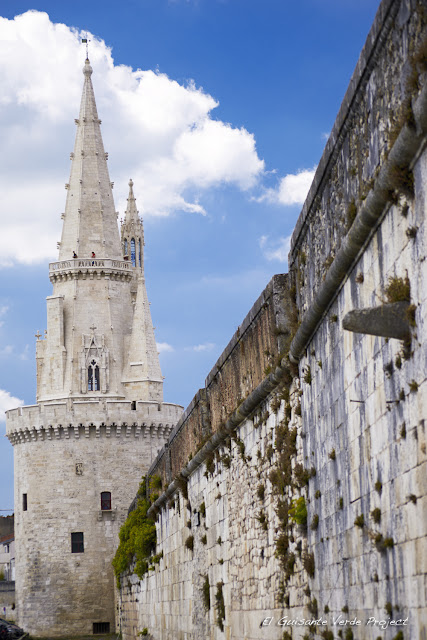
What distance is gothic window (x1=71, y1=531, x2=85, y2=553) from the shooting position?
43500mm

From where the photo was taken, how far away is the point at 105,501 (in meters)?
43.9

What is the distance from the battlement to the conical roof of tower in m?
7.32

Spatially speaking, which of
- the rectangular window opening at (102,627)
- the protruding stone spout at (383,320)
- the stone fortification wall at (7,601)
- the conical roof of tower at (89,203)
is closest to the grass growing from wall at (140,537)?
the rectangular window opening at (102,627)

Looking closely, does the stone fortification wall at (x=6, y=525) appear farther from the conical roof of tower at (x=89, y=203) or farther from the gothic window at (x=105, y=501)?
the gothic window at (x=105, y=501)

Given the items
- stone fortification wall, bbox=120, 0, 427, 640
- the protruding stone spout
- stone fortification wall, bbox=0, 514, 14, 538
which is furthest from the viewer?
stone fortification wall, bbox=0, 514, 14, 538

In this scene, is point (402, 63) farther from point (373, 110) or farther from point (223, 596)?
point (223, 596)

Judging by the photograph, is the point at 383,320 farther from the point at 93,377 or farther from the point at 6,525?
the point at 6,525

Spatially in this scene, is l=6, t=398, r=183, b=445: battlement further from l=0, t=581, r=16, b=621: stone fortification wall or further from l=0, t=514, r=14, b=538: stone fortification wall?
l=0, t=514, r=14, b=538: stone fortification wall

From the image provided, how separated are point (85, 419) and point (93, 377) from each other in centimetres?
336

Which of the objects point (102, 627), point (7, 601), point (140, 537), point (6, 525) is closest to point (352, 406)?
point (140, 537)

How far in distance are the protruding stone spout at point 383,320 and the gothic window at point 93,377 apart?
41.2 meters

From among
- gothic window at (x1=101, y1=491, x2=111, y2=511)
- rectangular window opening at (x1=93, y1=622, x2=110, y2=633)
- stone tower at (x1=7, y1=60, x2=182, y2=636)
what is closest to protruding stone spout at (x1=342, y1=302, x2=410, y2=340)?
stone tower at (x1=7, y1=60, x2=182, y2=636)

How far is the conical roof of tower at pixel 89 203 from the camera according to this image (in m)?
48.0

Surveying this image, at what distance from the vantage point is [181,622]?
20.5m
